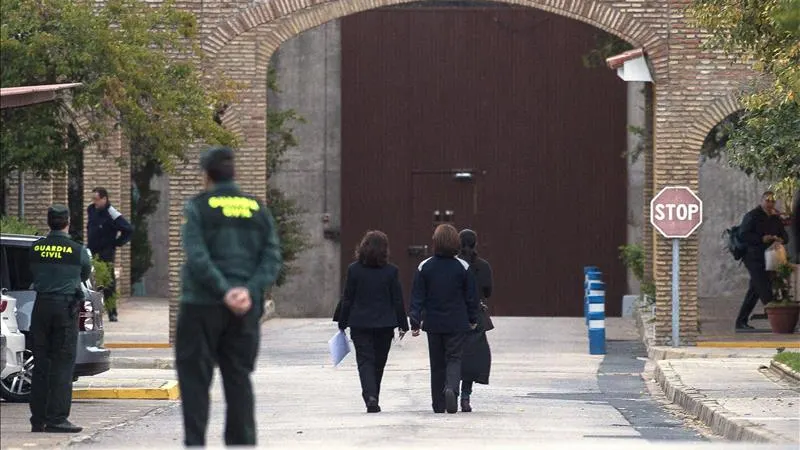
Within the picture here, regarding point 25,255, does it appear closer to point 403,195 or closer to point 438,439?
point 438,439

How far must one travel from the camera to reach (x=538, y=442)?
14.0 metres

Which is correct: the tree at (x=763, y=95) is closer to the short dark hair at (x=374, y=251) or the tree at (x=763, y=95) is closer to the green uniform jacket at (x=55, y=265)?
the short dark hair at (x=374, y=251)

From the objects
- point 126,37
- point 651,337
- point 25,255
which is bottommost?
point 651,337

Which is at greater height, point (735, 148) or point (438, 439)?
point (735, 148)

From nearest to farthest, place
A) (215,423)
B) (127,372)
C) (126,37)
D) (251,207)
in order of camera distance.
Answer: (251,207) → (215,423) → (127,372) → (126,37)

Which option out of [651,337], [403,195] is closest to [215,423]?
[651,337]

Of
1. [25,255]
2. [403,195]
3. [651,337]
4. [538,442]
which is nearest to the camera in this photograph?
[538,442]

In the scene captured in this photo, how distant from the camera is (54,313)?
1553 cm

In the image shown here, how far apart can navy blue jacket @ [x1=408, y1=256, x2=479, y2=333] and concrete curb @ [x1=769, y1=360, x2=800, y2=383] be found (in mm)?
3891

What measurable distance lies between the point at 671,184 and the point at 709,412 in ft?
35.0

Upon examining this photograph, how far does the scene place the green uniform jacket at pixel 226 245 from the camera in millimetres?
10312

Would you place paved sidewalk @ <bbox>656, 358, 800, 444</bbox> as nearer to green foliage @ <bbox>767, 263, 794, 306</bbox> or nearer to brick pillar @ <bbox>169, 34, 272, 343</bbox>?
green foliage @ <bbox>767, 263, 794, 306</bbox>

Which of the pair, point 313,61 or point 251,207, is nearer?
point 251,207

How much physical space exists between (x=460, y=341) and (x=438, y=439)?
303cm
